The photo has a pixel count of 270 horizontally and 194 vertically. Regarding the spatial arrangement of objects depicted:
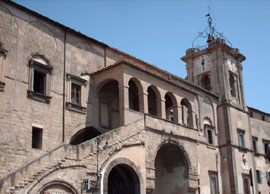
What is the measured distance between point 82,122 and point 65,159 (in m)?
5.51

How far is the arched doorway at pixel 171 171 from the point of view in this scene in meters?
23.3

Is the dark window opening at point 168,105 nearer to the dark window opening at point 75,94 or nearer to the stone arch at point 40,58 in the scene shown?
the dark window opening at point 75,94

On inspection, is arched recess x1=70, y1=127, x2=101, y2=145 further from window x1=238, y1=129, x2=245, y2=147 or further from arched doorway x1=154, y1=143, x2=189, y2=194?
window x1=238, y1=129, x2=245, y2=147

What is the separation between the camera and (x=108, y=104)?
2359 centimetres

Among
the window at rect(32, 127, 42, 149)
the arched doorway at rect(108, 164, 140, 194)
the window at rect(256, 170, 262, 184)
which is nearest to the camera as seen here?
the window at rect(32, 127, 42, 149)

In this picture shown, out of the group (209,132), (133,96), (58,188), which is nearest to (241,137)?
(209,132)

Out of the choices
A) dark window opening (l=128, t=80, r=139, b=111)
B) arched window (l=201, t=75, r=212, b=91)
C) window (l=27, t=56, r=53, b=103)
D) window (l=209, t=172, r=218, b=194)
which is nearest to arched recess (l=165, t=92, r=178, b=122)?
dark window opening (l=128, t=80, r=139, b=111)

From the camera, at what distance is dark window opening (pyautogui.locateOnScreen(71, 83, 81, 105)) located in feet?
71.4

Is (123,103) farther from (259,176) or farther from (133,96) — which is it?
(259,176)

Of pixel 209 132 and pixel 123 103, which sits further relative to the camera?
pixel 209 132

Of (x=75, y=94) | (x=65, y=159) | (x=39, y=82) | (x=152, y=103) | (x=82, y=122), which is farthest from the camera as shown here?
(x=152, y=103)

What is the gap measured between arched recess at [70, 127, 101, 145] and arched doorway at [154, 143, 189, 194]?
4.17m

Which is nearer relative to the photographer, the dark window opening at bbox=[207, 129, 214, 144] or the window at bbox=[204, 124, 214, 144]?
the window at bbox=[204, 124, 214, 144]

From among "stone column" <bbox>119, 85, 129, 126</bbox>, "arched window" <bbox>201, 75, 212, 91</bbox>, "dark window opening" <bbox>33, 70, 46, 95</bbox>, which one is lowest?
"stone column" <bbox>119, 85, 129, 126</bbox>
